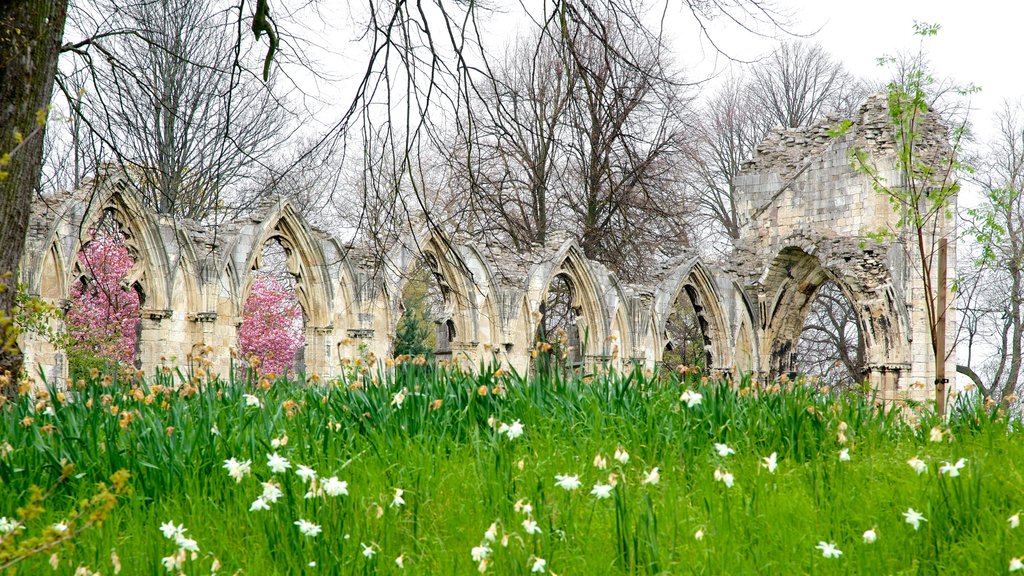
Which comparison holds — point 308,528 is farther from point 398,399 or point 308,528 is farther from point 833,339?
point 833,339

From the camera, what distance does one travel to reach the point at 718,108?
31375 millimetres

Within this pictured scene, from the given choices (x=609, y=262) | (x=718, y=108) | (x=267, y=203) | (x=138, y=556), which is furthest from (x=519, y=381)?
(x=718, y=108)

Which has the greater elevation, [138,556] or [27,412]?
[27,412]

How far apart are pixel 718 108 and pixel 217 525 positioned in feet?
93.7

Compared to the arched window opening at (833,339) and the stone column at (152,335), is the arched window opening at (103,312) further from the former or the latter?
the arched window opening at (833,339)

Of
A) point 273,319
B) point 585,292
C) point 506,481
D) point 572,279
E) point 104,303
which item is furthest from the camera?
point 273,319

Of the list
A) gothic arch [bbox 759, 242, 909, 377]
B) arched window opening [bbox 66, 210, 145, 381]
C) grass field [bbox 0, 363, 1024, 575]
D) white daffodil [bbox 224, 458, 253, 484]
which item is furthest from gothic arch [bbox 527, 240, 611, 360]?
white daffodil [bbox 224, 458, 253, 484]

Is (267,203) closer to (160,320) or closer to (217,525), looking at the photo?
(160,320)

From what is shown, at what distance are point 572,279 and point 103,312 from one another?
10366mm

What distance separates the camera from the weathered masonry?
1488 centimetres

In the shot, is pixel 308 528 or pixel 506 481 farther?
pixel 506 481

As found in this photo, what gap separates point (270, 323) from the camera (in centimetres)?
2781

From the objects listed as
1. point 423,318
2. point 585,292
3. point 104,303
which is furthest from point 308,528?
point 423,318

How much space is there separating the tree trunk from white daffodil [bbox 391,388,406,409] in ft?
5.96
